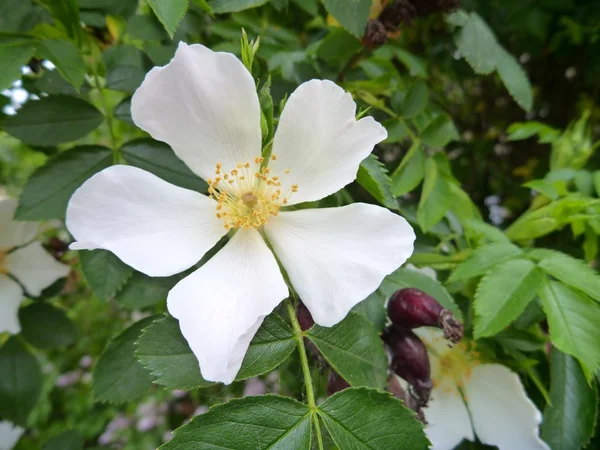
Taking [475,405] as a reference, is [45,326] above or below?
below

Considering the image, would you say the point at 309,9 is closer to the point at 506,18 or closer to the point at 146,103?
the point at 146,103

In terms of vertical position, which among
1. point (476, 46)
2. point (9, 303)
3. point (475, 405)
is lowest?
point (9, 303)

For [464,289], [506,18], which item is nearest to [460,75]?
[506,18]

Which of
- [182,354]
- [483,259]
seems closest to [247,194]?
[182,354]

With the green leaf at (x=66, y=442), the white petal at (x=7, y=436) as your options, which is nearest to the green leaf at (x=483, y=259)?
the green leaf at (x=66, y=442)

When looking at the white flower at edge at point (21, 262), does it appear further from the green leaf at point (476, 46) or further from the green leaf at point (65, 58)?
the green leaf at point (476, 46)

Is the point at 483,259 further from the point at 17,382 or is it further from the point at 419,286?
the point at 17,382
